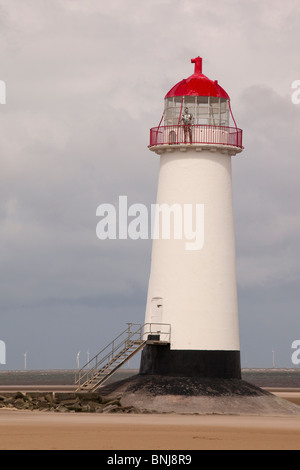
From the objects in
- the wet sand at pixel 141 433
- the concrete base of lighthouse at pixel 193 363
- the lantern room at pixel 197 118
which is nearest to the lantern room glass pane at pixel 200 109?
the lantern room at pixel 197 118

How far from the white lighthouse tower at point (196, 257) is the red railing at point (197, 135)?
0.03 meters

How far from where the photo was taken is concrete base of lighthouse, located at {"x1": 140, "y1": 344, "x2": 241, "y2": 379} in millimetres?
35625

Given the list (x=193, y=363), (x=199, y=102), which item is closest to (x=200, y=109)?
(x=199, y=102)

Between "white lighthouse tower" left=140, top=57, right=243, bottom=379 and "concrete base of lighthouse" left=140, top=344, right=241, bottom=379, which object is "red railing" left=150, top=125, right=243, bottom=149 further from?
"concrete base of lighthouse" left=140, top=344, right=241, bottom=379

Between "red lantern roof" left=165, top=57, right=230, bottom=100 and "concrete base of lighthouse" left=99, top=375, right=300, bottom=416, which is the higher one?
"red lantern roof" left=165, top=57, right=230, bottom=100

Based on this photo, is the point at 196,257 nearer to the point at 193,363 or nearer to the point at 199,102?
the point at 193,363

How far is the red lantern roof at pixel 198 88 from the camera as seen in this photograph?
122 ft

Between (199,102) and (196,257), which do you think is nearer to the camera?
(196,257)

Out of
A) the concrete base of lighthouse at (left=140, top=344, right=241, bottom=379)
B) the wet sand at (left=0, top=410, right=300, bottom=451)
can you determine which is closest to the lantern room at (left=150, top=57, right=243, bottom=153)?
the concrete base of lighthouse at (left=140, top=344, right=241, bottom=379)

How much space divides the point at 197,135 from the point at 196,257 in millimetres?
4180

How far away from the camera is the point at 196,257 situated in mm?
36000

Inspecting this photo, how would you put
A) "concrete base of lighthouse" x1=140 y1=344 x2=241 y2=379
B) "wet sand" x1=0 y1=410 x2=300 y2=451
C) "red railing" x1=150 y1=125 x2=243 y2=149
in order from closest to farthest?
"wet sand" x1=0 y1=410 x2=300 y2=451 < "concrete base of lighthouse" x1=140 y1=344 x2=241 y2=379 < "red railing" x1=150 y1=125 x2=243 y2=149

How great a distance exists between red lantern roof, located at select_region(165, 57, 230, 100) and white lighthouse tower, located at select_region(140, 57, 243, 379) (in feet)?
0.11
